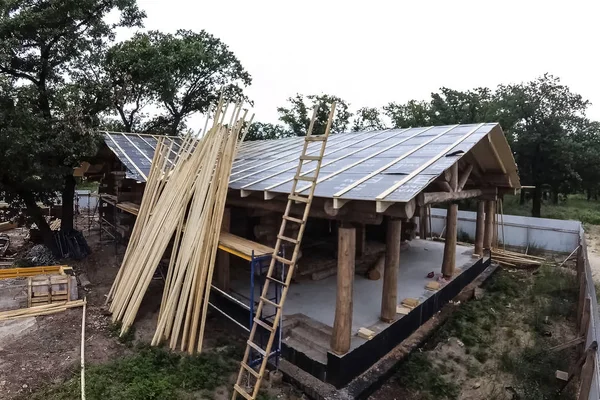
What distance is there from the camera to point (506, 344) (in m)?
6.79

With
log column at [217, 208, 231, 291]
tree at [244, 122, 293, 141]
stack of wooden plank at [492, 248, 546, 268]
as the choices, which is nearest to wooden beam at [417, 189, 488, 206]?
log column at [217, 208, 231, 291]

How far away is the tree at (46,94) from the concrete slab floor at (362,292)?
6707mm

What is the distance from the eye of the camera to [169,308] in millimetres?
5957

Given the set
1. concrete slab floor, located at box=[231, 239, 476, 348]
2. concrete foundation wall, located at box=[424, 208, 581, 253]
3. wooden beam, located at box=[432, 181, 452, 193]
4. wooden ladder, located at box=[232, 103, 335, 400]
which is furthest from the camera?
concrete foundation wall, located at box=[424, 208, 581, 253]

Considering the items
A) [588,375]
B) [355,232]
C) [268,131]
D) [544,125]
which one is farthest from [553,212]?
[355,232]

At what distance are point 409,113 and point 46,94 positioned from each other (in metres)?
20.1

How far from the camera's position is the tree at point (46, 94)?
9492 mm

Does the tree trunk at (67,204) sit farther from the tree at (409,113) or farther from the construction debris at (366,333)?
the tree at (409,113)

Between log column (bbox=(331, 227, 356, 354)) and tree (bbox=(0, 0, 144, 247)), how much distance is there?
897 centimetres

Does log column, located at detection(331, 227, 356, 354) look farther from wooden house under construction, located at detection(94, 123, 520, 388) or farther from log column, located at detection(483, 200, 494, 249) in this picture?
log column, located at detection(483, 200, 494, 249)

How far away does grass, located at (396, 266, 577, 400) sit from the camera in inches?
217

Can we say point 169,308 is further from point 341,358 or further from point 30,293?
point 30,293

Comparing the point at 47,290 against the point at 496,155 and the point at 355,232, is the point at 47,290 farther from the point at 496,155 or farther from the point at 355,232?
the point at 496,155

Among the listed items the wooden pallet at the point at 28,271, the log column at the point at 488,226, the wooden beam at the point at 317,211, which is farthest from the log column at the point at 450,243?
the wooden pallet at the point at 28,271
